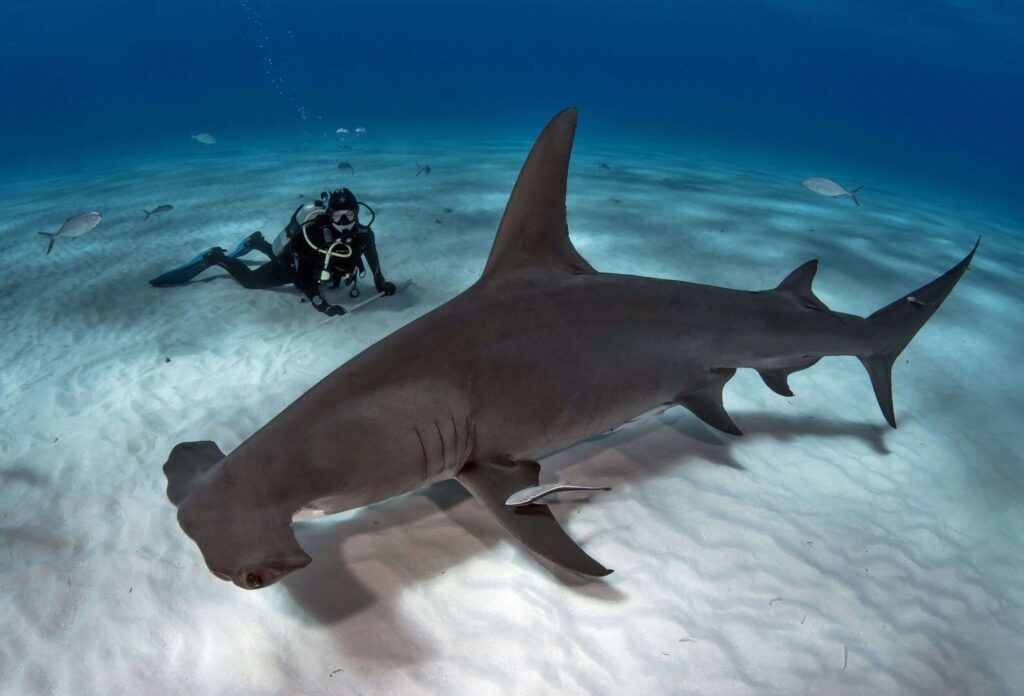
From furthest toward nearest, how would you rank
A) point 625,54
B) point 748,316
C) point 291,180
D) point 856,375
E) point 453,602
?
point 625,54, point 291,180, point 856,375, point 748,316, point 453,602

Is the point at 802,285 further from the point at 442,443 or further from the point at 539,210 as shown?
the point at 442,443

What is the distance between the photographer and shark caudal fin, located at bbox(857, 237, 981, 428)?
11.2ft

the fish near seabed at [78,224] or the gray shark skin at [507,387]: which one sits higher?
the gray shark skin at [507,387]

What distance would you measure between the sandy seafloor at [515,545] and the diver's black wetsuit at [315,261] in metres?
0.27

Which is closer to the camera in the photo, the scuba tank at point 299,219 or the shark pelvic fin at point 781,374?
the shark pelvic fin at point 781,374

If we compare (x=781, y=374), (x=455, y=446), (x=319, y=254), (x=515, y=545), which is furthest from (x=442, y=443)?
(x=319, y=254)

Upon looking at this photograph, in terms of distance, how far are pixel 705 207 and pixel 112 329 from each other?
10.5m

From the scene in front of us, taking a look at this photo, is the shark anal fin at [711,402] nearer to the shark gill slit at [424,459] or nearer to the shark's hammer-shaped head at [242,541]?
the shark gill slit at [424,459]

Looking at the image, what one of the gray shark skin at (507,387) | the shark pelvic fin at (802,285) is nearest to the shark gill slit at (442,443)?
the gray shark skin at (507,387)

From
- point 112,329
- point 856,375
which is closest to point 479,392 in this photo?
point 856,375

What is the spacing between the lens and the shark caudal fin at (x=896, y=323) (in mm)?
3418

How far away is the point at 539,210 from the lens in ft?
8.31

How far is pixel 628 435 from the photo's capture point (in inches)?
138

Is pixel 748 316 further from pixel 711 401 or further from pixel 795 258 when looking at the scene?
pixel 795 258
